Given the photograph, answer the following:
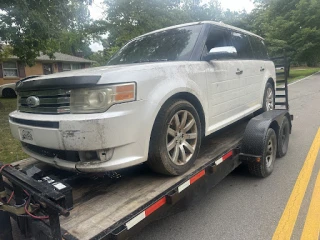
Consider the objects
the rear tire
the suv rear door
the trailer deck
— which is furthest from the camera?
the rear tire

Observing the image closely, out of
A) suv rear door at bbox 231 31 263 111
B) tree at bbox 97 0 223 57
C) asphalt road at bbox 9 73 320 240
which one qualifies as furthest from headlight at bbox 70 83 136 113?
tree at bbox 97 0 223 57

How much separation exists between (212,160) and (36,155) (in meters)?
1.90

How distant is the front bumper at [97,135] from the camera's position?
7.20ft

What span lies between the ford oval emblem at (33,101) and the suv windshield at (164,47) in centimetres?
148

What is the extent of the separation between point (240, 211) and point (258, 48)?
3706 mm

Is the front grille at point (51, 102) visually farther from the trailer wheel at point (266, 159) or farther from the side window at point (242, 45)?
the side window at point (242, 45)

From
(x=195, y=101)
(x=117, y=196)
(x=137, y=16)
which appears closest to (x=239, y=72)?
(x=195, y=101)

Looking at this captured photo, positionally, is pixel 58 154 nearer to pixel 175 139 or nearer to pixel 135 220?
pixel 135 220

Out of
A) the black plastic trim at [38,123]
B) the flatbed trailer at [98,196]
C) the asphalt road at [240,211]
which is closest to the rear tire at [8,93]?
the flatbed trailer at [98,196]

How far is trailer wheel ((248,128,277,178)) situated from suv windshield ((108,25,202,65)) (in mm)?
1641

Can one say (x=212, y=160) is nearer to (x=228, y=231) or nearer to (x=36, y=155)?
(x=228, y=231)

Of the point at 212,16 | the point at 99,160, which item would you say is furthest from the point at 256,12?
the point at 99,160

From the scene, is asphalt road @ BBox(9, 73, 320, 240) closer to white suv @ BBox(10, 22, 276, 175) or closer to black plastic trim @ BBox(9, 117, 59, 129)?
white suv @ BBox(10, 22, 276, 175)

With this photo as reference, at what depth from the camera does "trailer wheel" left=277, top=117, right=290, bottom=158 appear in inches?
177
